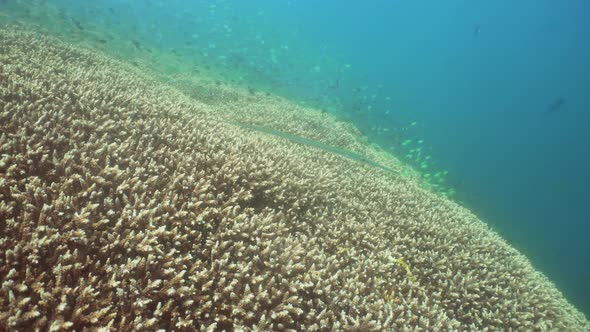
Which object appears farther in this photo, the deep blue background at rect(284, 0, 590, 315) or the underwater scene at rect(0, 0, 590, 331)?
the deep blue background at rect(284, 0, 590, 315)

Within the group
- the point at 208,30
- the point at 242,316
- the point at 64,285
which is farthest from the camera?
the point at 208,30

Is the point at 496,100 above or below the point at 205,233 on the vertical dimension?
above

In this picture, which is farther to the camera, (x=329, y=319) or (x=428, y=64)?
(x=428, y=64)

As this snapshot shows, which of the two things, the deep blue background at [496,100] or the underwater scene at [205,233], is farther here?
the deep blue background at [496,100]

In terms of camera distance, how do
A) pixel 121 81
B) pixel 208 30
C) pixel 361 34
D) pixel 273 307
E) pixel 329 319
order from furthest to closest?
pixel 361 34 < pixel 208 30 < pixel 121 81 < pixel 329 319 < pixel 273 307

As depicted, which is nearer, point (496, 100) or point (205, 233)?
point (205, 233)

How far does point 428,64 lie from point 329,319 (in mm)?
160091

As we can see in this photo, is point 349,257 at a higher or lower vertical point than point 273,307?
higher

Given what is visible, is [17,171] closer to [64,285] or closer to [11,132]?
[11,132]

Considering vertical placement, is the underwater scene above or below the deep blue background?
below

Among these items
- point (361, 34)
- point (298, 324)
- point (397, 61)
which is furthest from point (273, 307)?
point (361, 34)

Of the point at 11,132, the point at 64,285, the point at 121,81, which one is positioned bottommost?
the point at 64,285

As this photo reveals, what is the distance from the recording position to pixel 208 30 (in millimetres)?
47188

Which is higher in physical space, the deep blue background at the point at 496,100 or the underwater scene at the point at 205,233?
the deep blue background at the point at 496,100
